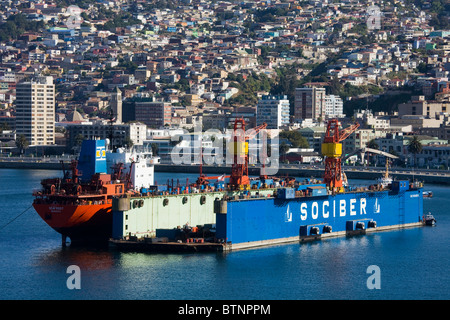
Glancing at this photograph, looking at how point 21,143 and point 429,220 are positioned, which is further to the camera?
point 21,143

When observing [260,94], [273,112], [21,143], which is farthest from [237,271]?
[260,94]

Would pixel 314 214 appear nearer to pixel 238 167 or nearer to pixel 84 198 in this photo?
pixel 238 167

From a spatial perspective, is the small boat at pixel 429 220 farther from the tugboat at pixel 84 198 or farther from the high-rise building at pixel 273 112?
the high-rise building at pixel 273 112

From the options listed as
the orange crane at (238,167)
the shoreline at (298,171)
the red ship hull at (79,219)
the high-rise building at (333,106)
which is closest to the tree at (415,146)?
the shoreline at (298,171)

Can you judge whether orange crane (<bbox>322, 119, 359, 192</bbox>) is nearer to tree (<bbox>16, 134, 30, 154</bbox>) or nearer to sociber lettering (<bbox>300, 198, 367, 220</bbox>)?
sociber lettering (<bbox>300, 198, 367, 220</bbox>)

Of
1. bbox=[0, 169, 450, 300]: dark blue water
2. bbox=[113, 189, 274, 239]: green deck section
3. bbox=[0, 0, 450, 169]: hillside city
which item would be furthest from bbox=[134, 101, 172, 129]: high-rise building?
bbox=[113, 189, 274, 239]: green deck section
